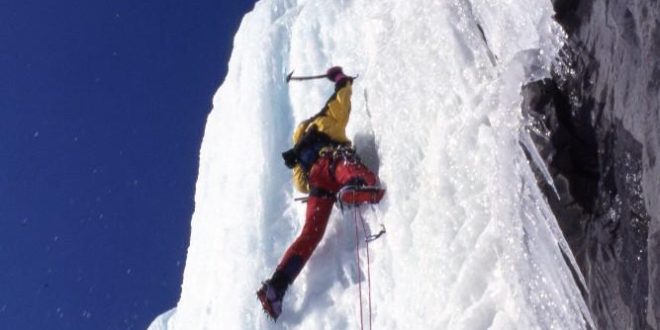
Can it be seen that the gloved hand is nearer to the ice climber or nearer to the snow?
the ice climber

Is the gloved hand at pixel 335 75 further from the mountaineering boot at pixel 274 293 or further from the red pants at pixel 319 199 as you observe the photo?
the mountaineering boot at pixel 274 293

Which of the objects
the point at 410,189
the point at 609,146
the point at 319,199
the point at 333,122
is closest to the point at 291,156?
the point at 333,122

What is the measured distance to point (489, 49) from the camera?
5207 millimetres

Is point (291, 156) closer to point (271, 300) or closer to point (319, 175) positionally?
point (319, 175)

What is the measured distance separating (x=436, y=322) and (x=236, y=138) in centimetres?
334

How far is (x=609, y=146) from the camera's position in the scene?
4.14 meters

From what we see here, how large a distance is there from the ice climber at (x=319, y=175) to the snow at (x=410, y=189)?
0.18m

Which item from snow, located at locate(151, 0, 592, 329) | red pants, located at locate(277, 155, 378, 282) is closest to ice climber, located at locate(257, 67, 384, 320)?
red pants, located at locate(277, 155, 378, 282)

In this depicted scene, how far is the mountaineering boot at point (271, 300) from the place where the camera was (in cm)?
520

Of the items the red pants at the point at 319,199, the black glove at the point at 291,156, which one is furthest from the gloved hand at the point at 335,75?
the red pants at the point at 319,199

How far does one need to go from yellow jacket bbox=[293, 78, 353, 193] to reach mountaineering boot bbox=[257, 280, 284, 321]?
888 mm

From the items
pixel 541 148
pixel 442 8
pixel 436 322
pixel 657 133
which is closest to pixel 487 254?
pixel 436 322

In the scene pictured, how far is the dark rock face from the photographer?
3.63 meters

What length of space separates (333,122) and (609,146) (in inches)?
89.0
